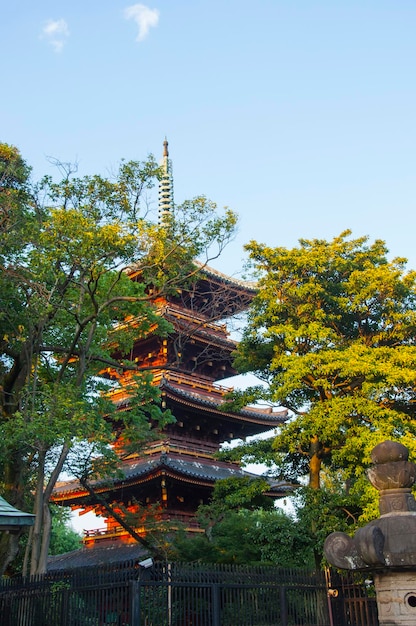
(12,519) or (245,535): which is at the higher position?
(245,535)

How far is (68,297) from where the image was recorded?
52.9 feet

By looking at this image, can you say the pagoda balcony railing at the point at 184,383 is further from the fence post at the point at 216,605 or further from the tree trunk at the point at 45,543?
the fence post at the point at 216,605

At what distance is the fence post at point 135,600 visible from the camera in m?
8.76

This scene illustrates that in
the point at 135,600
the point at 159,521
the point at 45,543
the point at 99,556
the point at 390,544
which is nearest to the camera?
the point at 390,544

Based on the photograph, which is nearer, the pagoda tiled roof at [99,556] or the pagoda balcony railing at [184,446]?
the pagoda tiled roof at [99,556]

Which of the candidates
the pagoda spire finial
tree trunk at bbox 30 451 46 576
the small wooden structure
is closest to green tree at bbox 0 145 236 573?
tree trunk at bbox 30 451 46 576

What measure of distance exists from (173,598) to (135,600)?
121 centimetres

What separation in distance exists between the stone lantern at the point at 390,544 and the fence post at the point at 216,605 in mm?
2816

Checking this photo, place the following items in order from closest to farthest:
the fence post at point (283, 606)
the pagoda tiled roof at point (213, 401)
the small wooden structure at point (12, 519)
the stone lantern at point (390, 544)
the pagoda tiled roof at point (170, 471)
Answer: the stone lantern at point (390, 544) → the small wooden structure at point (12, 519) → the fence post at point (283, 606) → the pagoda tiled roof at point (170, 471) → the pagoda tiled roof at point (213, 401)

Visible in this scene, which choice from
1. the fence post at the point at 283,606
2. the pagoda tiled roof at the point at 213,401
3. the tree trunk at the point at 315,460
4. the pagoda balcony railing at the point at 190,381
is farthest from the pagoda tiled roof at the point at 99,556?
the fence post at the point at 283,606

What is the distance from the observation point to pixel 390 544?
732 centimetres

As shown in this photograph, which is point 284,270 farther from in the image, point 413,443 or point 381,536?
point 381,536

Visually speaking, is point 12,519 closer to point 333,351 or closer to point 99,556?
point 333,351

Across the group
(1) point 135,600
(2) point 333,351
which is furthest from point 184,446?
(1) point 135,600
